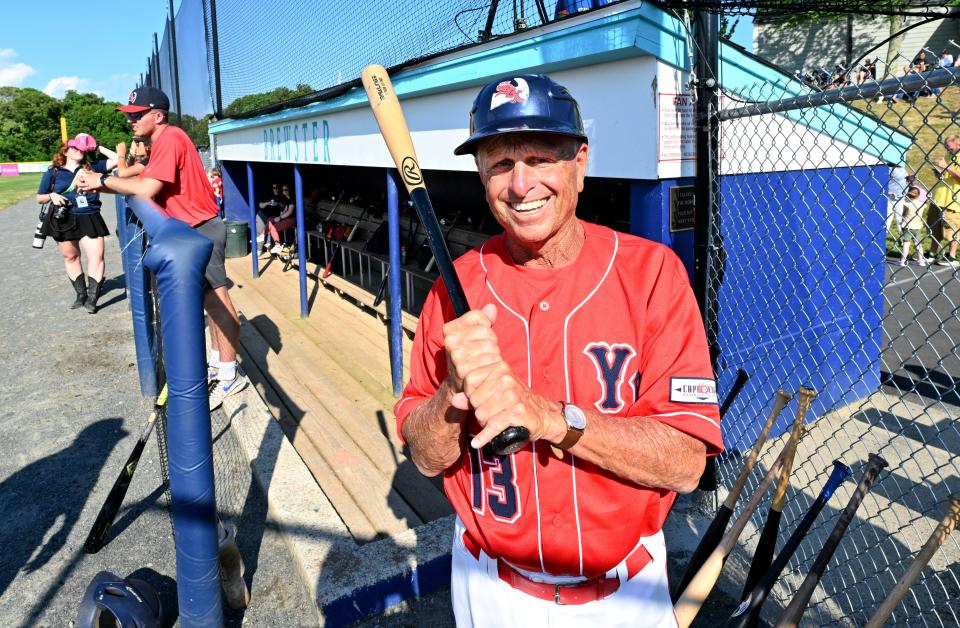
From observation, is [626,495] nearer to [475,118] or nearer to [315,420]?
[475,118]

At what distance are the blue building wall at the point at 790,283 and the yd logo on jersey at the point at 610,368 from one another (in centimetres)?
187

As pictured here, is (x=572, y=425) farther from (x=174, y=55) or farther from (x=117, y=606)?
(x=174, y=55)

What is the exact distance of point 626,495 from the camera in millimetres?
1381

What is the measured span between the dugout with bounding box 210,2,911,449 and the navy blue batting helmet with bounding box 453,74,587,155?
110 cm

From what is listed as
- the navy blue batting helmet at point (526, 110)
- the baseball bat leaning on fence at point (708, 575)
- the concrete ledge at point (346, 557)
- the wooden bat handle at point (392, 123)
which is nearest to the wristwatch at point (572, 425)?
the navy blue batting helmet at point (526, 110)

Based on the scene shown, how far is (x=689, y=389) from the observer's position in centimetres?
130

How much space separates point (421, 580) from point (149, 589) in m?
1.02

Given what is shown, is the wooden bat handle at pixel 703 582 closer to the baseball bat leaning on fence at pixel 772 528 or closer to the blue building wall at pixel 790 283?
the baseball bat leaning on fence at pixel 772 528

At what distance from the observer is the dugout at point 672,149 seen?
244 cm

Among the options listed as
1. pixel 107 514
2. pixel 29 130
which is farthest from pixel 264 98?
pixel 29 130

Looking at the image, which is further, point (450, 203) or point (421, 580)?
point (450, 203)

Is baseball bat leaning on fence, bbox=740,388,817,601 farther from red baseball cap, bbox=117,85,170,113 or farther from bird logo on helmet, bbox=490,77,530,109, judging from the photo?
red baseball cap, bbox=117,85,170,113

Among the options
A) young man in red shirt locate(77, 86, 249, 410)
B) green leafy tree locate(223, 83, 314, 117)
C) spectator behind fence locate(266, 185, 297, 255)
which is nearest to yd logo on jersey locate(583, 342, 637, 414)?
young man in red shirt locate(77, 86, 249, 410)

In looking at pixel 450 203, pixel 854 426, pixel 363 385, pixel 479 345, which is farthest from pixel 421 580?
pixel 450 203
